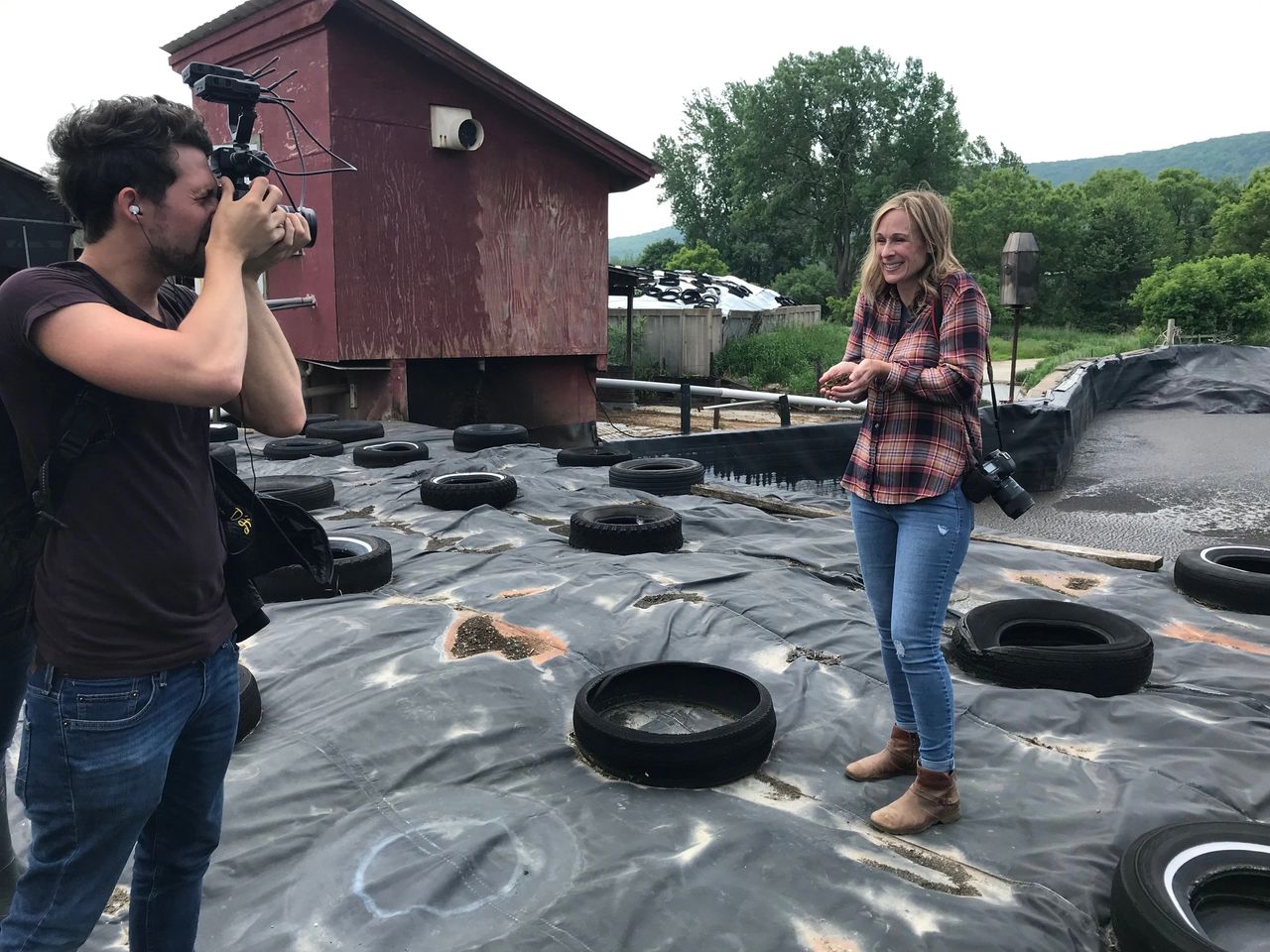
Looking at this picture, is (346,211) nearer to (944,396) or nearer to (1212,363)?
(944,396)

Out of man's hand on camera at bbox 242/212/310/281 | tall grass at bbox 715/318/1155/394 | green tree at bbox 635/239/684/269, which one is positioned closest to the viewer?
man's hand on camera at bbox 242/212/310/281

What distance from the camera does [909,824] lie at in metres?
2.73

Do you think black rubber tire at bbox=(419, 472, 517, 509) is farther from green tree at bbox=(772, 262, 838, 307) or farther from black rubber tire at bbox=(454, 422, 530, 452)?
green tree at bbox=(772, 262, 838, 307)

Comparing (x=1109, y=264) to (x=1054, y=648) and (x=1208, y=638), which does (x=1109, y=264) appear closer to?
(x=1208, y=638)

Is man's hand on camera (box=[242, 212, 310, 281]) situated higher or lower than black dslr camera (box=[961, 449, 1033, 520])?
higher

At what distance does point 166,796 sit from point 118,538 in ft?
1.87

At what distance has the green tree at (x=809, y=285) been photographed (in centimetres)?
4784

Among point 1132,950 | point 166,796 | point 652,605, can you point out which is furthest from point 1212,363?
point 166,796

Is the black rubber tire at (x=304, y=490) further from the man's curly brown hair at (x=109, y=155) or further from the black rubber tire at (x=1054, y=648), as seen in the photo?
the man's curly brown hair at (x=109, y=155)

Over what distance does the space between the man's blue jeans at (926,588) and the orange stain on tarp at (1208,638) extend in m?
2.54

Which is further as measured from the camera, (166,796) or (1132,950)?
(1132,950)

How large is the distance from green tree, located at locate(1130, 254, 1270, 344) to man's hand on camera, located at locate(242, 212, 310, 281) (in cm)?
3004

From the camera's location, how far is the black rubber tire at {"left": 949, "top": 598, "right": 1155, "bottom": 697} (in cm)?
381

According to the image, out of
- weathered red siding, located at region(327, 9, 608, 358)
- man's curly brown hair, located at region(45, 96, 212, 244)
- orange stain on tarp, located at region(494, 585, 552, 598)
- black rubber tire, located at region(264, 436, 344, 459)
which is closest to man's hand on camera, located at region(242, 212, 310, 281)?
man's curly brown hair, located at region(45, 96, 212, 244)
